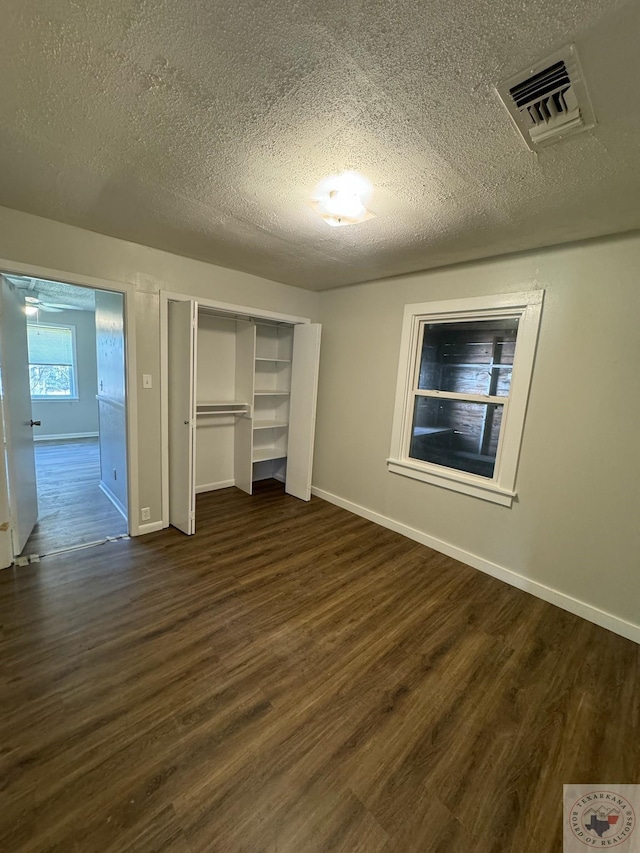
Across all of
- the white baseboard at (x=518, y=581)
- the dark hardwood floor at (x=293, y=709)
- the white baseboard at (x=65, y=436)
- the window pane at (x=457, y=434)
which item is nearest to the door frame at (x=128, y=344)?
the dark hardwood floor at (x=293, y=709)

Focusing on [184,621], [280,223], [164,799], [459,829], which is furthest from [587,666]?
[280,223]

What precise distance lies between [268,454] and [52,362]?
4.72 m

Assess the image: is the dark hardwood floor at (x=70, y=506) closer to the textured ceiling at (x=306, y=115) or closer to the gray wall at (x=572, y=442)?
the textured ceiling at (x=306, y=115)

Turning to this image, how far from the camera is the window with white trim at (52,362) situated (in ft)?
19.2

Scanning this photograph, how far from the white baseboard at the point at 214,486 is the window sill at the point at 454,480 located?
2.09m

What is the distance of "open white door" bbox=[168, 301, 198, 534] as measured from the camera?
277 centimetres

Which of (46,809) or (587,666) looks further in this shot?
(587,666)

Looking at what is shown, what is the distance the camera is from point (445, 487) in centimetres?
296

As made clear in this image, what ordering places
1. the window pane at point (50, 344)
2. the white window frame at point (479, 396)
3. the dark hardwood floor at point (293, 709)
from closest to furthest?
the dark hardwood floor at point (293, 709), the white window frame at point (479, 396), the window pane at point (50, 344)

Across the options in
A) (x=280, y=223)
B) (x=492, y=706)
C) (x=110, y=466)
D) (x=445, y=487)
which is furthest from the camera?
(x=110, y=466)

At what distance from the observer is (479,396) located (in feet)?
9.09

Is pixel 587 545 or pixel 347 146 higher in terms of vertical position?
pixel 347 146

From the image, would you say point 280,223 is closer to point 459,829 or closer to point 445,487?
point 445,487

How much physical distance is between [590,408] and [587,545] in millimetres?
916
